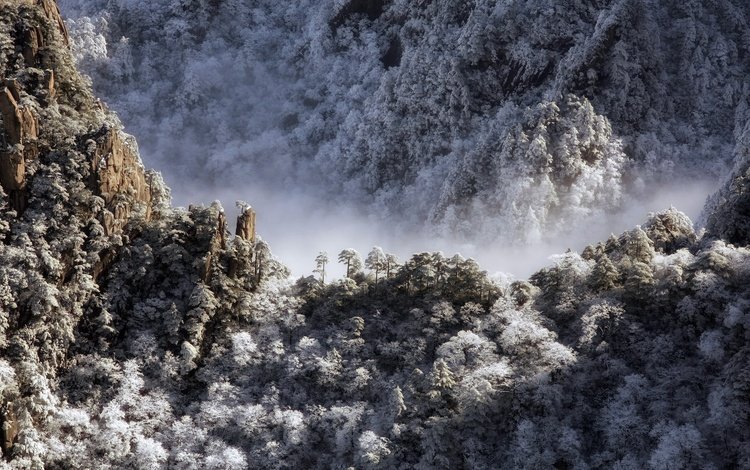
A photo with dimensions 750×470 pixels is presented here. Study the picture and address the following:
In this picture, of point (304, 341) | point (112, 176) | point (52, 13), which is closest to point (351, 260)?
point (304, 341)

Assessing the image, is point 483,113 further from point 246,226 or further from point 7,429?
point 7,429

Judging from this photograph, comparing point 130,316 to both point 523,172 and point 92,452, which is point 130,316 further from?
point 523,172

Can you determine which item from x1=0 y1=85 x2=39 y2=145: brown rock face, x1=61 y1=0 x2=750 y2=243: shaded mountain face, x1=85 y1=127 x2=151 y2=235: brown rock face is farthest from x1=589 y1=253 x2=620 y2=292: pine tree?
x1=61 y1=0 x2=750 y2=243: shaded mountain face

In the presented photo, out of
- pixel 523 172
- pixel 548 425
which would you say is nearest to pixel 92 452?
pixel 548 425

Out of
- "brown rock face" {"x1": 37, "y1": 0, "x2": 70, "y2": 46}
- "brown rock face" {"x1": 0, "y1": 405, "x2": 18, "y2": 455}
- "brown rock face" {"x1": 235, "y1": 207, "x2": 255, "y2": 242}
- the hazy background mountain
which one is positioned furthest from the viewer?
the hazy background mountain

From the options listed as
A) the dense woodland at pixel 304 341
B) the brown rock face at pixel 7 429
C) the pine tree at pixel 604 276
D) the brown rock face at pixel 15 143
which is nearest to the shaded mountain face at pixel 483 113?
the pine tree at pixel 604 276

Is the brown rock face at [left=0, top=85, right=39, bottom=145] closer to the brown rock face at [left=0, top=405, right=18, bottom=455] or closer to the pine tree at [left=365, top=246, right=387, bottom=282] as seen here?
the brown rock face at [left=0, top=405, right=18, bottom=455]
